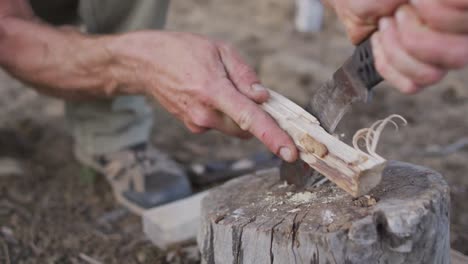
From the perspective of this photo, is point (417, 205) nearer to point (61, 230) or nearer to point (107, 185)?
point (61, 230)

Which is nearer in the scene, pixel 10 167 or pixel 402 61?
pixel 402 61

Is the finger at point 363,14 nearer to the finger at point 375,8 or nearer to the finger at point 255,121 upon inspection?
the finger at point 375,8

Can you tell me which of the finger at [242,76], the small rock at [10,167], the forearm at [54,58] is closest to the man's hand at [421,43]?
the finger at [242,76]

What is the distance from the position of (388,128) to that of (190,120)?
164 cm

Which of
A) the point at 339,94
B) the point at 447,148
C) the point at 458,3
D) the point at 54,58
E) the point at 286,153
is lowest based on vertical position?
the point at 447,148

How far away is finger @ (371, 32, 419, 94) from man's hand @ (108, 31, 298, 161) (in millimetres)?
354

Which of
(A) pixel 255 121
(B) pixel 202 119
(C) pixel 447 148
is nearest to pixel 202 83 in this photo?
(B) pixel 202 119

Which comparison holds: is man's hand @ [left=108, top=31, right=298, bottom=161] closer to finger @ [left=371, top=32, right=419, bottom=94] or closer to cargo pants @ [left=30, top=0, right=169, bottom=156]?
finger @ [left=371, top=32, right=419, bottom=94]

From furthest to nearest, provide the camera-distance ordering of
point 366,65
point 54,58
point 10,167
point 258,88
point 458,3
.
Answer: point 10,167
point 54,58
point 258,88
point 366,65
point 458,3

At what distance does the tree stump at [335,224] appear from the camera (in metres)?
1.59

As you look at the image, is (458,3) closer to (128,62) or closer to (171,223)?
(128,62)

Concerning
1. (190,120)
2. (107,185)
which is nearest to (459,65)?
(190,120)

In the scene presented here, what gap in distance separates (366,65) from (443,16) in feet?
0.96

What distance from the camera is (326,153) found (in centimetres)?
169
